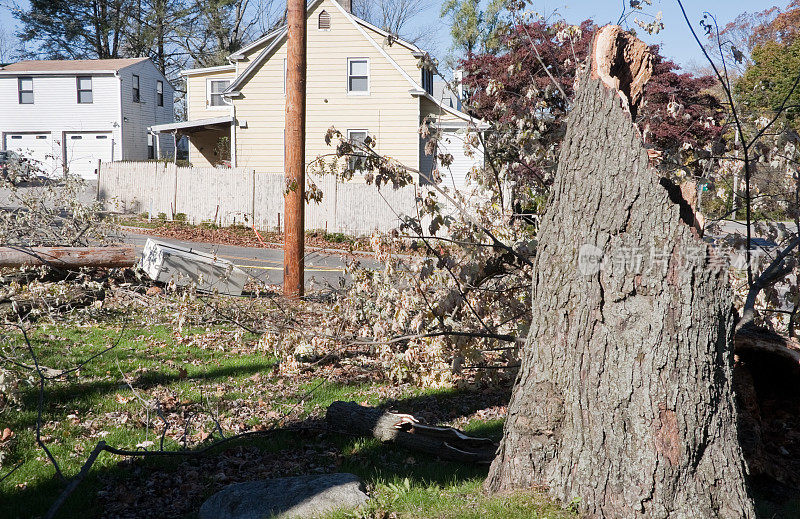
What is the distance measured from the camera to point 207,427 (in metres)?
5.56

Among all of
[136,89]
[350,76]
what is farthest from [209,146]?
[136,89]

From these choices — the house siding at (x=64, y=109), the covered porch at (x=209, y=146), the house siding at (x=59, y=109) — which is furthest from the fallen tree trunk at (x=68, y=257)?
the house siding at (x=59, y=109)

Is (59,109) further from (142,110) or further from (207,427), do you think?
(207,427)

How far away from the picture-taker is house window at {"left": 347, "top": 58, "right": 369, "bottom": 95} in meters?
24.8

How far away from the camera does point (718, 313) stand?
3.40 meters

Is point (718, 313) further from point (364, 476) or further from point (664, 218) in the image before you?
point (364, 476)

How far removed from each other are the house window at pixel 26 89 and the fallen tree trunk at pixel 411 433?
123ft

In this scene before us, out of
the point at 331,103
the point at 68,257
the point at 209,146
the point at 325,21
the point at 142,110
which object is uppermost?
the point at 325,21

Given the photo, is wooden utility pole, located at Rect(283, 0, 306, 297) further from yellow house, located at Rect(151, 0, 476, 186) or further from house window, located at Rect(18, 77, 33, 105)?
house window, located at Rect(18, 77, 33, 105)

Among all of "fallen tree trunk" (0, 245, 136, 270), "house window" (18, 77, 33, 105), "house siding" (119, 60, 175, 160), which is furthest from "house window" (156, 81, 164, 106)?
"fallen tree trunk" (0, 245, 136, 270)

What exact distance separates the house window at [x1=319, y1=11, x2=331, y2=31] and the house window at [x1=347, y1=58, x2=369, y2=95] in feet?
4.78

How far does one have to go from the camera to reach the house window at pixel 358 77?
2477cm

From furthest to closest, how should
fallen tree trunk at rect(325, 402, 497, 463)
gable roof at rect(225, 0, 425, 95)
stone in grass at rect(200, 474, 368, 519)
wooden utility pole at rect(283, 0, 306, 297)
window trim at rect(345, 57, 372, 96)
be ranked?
window trim at rect(345, 57, 372, 96)
gable roof at rect(225, 0, 425, 95)
wooden utility pole at rect(283, 0, 306, 297)
fallen tree trunk at rect(325, 402, 497, 463)
stone in grass at rect(200, 474, 368, 519)

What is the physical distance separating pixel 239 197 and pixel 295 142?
44.6 feet
